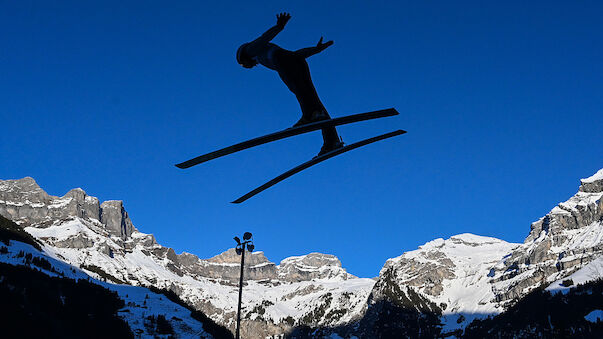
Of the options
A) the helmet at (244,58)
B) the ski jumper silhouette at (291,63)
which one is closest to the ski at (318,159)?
the ski jumper silhouette at (291,63)

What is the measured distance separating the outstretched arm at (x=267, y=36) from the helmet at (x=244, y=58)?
0.36ft

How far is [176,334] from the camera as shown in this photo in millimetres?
37969

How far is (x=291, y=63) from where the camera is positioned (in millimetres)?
7156

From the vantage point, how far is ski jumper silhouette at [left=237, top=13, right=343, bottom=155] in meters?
7.12

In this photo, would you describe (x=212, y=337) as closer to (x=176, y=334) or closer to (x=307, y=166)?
(x=176, y=334)

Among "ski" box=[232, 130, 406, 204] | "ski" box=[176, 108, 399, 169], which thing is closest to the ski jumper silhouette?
"ski" box=[176, 108, 399, 169]

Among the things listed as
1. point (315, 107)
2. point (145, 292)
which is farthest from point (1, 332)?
point (145, 292)

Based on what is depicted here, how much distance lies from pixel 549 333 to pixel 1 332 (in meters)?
220

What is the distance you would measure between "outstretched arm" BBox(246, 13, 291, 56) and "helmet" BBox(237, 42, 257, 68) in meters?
0.11

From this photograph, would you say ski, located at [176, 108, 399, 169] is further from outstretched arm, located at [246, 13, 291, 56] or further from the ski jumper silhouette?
outstretched arm, located at [246, 13, 291, 56]

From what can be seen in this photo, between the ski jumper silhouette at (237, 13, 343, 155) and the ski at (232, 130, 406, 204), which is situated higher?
the ski jumper silhouette at (237, 13, 343, 155)

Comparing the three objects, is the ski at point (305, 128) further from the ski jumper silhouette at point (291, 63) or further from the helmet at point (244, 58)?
the helmet at point (244, 58)

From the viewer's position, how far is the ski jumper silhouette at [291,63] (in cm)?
712

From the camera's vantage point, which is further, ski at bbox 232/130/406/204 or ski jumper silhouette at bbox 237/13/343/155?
ski at bbox 232/130/406/204
